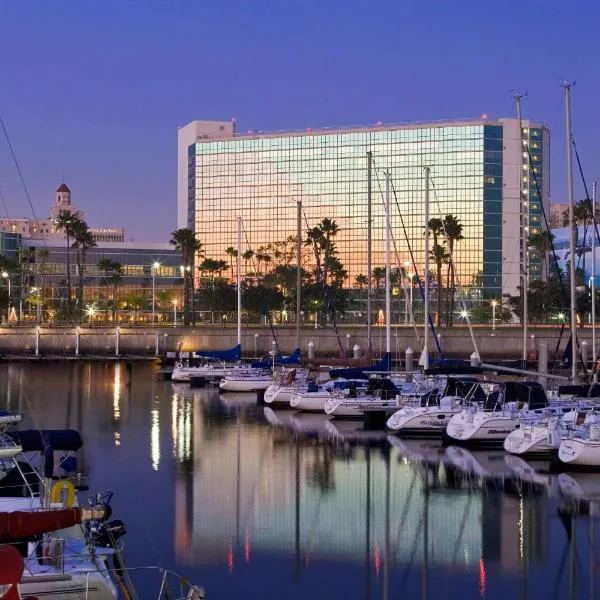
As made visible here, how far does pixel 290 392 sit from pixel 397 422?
16679 mm

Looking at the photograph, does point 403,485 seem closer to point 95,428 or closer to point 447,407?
point 447,407

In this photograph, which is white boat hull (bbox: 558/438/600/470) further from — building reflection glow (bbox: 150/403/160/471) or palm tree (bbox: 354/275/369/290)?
palm tree (bbox: 354/275/369/290)

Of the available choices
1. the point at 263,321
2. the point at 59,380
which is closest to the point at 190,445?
the point at 59,380

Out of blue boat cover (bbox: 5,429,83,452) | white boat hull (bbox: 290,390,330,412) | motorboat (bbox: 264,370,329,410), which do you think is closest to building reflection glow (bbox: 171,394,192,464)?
motorboat (bbox: 264,370,329,410)

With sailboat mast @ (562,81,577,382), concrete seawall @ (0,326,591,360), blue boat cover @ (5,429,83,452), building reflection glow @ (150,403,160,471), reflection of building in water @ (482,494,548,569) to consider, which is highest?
sailboat mast @ (562,81,577,382)

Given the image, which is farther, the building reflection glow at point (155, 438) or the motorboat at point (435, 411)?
the motorboat at point (435, 411)

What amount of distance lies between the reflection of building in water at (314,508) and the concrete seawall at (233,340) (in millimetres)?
65325

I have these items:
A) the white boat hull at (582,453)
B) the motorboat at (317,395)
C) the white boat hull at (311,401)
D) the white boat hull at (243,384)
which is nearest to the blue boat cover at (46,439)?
the white boat hull at (582,453)

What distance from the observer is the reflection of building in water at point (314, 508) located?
30.2m

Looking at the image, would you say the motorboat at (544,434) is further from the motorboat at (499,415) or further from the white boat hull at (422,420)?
the white boat hull at (422,420)

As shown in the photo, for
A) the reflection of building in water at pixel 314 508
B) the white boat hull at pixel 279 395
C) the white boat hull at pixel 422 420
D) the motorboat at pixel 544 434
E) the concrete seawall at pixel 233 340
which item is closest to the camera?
the reflection of building in water at pixel 314 508

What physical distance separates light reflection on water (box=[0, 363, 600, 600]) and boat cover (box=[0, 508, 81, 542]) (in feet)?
23.5

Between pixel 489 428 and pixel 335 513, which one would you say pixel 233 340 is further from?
pixel 335 513

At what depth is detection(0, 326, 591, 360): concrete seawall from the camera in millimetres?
118688
